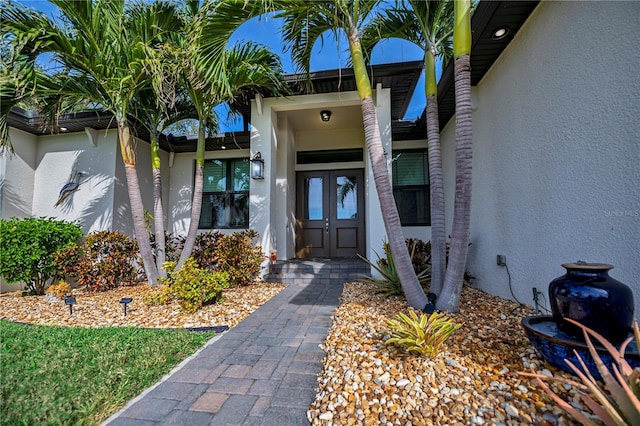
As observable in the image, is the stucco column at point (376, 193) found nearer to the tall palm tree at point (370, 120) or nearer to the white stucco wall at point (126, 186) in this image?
the tall palm tree at point (370, 120)

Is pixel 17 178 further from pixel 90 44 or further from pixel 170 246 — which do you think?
pixel 90 44

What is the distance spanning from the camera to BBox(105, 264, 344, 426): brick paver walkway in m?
1.66

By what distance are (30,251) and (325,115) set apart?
664cm

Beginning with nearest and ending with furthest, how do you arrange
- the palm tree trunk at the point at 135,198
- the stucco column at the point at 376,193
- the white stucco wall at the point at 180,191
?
the palm tree trunk at the point at 135,198, the stucco column at the point at 376,193, the white stucco wall at the point at 180,191

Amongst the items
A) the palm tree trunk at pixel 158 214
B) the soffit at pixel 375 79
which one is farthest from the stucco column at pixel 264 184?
the palm tree trunk at pixel 158 214

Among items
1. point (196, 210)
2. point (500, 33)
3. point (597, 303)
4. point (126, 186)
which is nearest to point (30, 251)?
point (126, 186)

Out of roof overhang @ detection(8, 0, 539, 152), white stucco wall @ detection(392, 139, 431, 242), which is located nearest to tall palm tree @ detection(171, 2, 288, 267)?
roof overhang @ detection(8, 0, 539, 152)

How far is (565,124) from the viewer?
104 inches

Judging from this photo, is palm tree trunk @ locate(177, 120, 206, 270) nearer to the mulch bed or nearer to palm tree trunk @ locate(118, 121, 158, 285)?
palm tree trunk @ locate(118, 121, 158, 285)

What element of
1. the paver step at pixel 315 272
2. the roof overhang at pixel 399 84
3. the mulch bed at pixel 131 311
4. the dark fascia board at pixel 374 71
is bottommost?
the mulch bed at pixel 131 311

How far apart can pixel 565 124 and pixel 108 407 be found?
445cm

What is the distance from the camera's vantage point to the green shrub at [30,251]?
197 inches

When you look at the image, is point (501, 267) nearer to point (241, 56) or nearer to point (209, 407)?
point (209, 407)

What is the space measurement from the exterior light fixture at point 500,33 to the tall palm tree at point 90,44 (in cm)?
476
